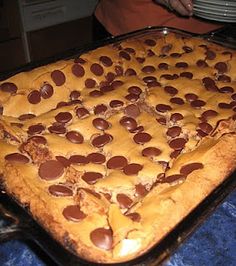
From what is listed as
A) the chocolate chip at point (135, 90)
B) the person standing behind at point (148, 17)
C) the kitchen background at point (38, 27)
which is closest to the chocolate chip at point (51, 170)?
the chocolate chip at point (135, 90)

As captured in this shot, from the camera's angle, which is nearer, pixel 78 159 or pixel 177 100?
pixel 78 159

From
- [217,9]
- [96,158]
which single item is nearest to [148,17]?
[217,9]

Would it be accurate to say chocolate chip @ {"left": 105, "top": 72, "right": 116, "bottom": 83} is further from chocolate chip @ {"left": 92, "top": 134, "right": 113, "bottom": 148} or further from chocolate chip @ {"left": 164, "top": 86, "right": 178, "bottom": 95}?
chocolate chip @ {"left": 92, "top": 134, "right": 113, "bottom": 148}

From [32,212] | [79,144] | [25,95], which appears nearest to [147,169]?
[79,144]

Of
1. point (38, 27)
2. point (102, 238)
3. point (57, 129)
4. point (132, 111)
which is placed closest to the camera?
point (102, 238)

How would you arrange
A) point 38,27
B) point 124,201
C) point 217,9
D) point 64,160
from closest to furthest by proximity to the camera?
point 124,201 → point 64,160 → point 217,9 → point 38,27

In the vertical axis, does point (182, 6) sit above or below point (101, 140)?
above

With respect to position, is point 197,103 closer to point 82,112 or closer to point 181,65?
point 181,65
